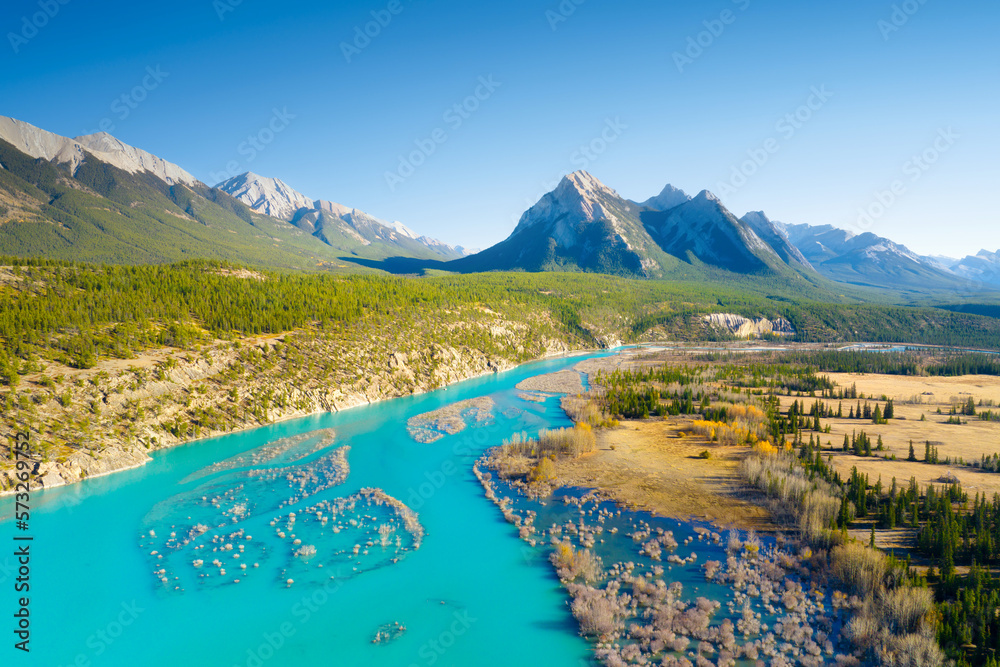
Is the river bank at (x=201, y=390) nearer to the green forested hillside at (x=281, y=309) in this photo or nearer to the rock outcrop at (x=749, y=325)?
the green forested hillside at (x=281, y=309)

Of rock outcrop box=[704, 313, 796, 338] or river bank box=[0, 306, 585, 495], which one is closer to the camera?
river bank box=[0, 306, 585, 495]

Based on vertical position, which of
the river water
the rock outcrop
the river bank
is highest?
the rock outcrop

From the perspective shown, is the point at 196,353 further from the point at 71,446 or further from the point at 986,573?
the point at 986,573

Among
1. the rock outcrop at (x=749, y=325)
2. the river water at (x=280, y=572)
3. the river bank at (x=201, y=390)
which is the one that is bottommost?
the river water at (x=280, y=572)

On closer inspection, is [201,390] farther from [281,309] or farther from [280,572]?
[280,572]

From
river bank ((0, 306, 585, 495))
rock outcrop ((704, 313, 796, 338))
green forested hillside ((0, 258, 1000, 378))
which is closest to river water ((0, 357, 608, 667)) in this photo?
river bank ((0, 306, 585, 495))

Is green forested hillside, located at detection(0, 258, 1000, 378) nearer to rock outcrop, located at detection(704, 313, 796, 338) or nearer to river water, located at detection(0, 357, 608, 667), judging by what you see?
rock outcrop, located at detection(704, 313, 796, 338)

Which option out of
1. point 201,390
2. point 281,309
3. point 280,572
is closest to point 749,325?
point 281,309

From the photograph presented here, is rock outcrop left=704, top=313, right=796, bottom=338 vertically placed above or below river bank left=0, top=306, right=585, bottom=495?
above

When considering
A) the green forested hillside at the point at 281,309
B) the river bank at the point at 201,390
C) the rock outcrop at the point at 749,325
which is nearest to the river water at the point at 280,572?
the river bank at the point at 201,390

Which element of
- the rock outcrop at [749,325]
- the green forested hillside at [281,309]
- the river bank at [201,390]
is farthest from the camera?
the rock outcrop at [749,325]

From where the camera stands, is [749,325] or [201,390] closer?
[201,390]
